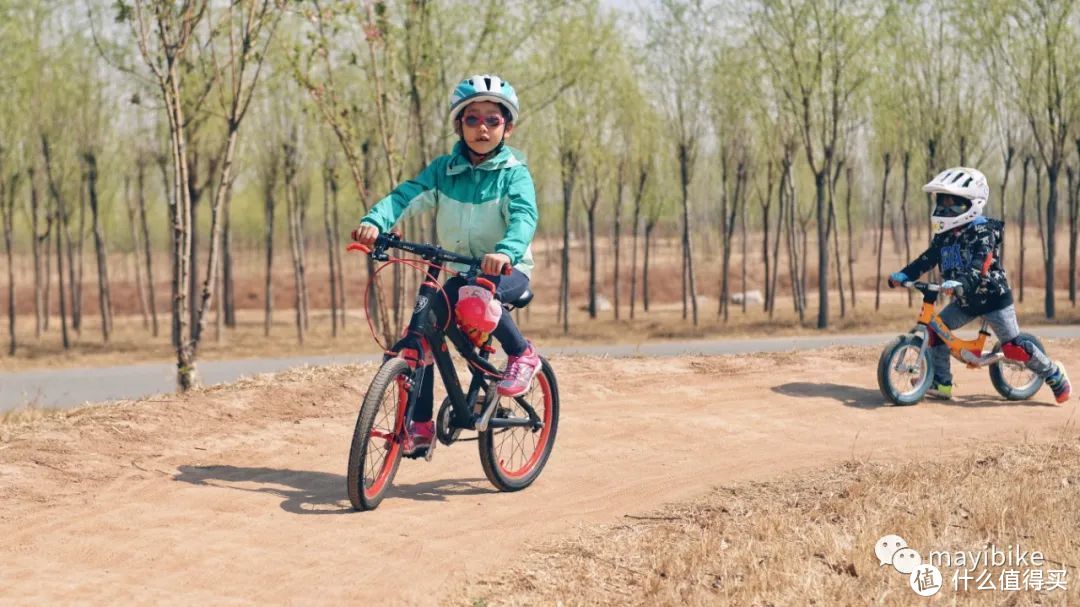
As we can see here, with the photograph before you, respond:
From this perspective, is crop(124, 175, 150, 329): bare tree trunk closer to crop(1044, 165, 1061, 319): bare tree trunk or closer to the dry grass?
crop(1044, 165, 1061, 319): bare tree trunk

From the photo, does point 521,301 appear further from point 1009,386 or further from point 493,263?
point 1009,386

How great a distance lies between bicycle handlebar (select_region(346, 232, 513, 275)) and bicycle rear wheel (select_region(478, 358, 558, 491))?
1106mm

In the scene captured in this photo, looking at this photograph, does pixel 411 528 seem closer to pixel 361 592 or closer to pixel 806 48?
pixel 361 592

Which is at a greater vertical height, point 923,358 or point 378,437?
point 923,358

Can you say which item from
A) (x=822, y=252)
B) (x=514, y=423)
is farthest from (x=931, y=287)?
(x=822, y=252)

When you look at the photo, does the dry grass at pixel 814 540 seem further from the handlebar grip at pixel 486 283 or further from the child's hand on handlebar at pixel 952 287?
the child's hand on handlebar at pixel 952 287

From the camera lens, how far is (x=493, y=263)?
6.08 meters

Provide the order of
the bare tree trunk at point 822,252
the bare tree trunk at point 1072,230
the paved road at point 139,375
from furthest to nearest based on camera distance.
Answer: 1. the bare tree trunk at point 1072,230
2. the bare tree trunk at point 822,252
3. the paved road at point 139,375

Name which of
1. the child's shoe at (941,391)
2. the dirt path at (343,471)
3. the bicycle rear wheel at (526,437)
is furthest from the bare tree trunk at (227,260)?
the bicycle rear wheel at (526,437)

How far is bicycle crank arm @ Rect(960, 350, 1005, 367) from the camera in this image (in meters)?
10.7

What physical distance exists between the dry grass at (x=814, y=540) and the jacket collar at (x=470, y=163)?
2.18m

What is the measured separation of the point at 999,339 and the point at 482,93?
6.47 metres

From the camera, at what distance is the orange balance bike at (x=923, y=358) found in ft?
34.1

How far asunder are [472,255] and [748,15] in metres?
22.6
